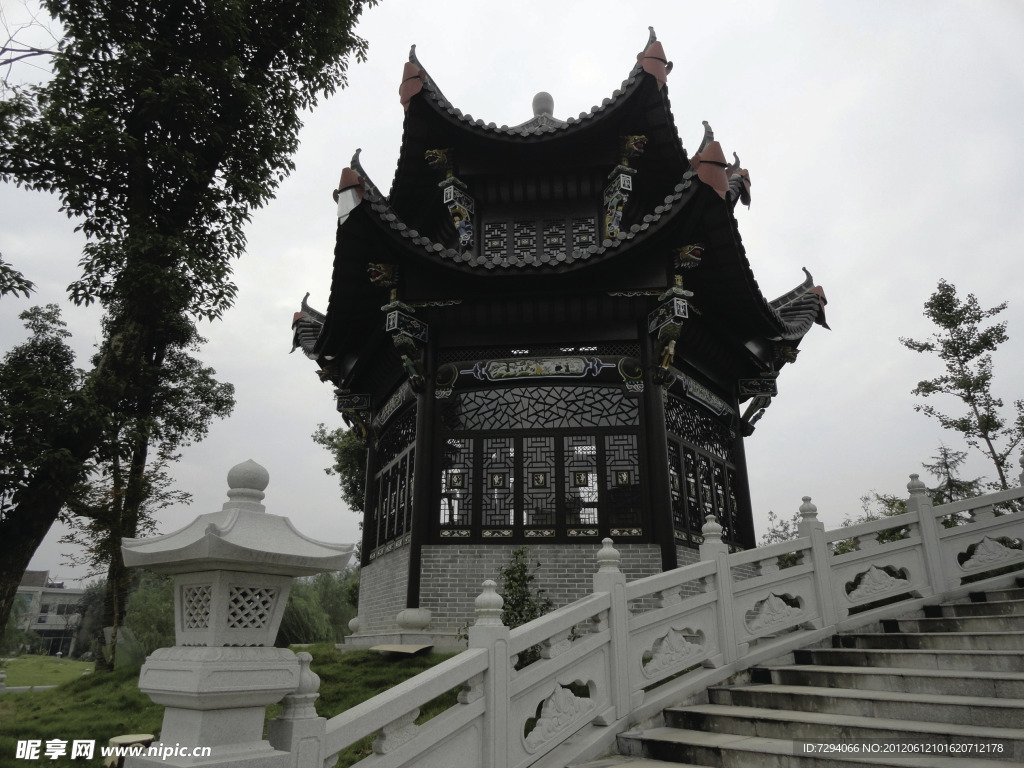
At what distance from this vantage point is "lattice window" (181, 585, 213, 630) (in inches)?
110

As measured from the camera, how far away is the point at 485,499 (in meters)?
7.84

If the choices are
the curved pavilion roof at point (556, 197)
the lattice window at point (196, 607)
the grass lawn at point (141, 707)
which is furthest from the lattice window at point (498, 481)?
the lattice window at point (196, 607)

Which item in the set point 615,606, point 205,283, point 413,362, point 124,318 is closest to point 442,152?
point 413,362

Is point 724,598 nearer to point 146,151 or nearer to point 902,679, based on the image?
point 902,679

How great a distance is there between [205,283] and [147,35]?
2.93m

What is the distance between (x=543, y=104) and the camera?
11570 millimetres

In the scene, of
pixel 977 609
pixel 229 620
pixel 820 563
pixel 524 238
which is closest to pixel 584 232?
pixel 524 238

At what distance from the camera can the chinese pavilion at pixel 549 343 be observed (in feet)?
24.8

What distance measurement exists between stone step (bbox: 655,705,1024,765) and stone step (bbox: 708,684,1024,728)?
63 mm

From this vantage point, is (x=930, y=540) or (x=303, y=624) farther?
(x=303, y=624)

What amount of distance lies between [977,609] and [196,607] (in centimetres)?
654

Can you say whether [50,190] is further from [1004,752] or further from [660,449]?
[1004,752]

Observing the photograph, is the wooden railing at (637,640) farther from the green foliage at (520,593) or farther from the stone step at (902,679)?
the green foliage at (520,593)

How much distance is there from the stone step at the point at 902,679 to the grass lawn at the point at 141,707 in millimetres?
2701
